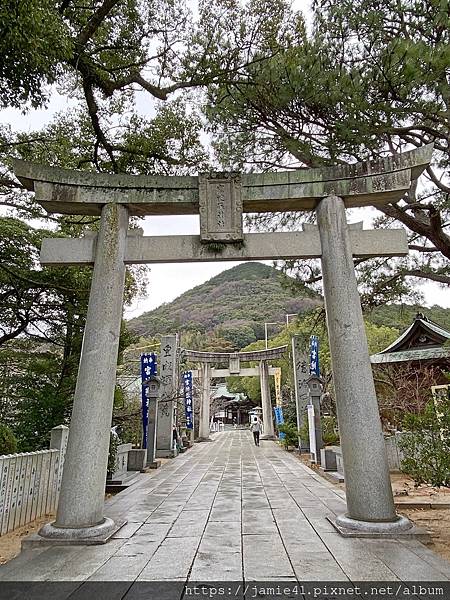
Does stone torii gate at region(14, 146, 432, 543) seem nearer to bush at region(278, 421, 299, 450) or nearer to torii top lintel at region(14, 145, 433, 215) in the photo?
torii top lintel at region(14, 145, 433, 215)

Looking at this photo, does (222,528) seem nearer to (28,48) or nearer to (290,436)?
(28,48)

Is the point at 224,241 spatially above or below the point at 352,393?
above

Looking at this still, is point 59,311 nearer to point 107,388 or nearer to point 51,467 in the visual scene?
point 51,467

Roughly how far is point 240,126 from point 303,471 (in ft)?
25.9

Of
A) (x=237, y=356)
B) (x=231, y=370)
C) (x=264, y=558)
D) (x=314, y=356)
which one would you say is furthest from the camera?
(x=231, y=370)

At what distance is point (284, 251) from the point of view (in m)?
5.32

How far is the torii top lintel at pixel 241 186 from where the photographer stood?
5.27 meters

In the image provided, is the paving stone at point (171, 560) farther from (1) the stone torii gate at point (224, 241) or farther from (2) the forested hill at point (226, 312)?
(2) the forested hill at point (226, 312)

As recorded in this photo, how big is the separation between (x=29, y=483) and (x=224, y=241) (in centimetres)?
465

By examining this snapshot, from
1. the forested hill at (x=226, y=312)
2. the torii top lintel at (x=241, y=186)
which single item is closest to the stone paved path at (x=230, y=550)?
the torii top lintel at (x=241, y=186)

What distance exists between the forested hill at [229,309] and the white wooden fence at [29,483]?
46176 mm

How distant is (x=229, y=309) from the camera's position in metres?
81.2

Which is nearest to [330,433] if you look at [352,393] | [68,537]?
[352,393]

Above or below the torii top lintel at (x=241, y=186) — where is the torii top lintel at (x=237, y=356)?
above
